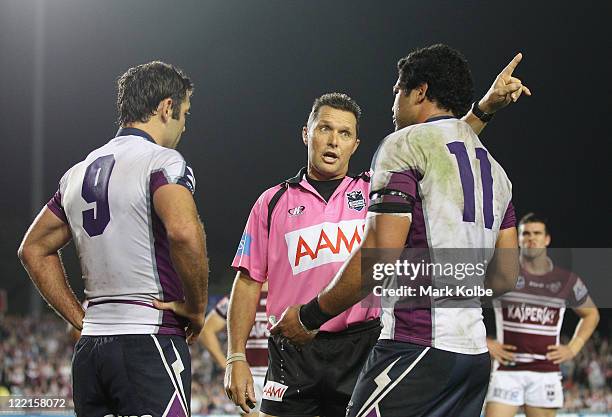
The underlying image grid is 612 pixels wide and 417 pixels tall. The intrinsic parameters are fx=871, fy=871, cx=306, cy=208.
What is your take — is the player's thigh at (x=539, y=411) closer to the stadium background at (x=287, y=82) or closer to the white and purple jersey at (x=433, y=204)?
the white and purple jersey at (x=433, y=204)

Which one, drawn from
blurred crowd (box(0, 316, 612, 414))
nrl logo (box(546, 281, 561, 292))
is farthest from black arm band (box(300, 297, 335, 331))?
blurred crowd (box(0, 316, 612, 414))

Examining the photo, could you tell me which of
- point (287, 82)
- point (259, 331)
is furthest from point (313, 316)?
point (287, 82)

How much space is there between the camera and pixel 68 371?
1609cm

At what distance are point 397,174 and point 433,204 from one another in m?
0.16

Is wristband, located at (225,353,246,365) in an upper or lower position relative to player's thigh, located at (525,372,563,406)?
upper

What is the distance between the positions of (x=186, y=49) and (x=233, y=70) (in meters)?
1.52

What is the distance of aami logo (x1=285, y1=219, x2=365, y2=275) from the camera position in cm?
397

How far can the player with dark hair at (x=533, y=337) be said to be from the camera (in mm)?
7625

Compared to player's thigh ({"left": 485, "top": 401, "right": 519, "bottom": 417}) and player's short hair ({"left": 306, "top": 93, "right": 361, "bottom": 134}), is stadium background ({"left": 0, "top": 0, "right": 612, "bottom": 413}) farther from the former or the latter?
player's short hair ({"left": 306, "top": 93, "right": 361, "bottom": 134})

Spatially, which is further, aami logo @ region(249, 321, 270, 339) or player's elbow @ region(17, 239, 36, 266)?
aami logo @ region(249, 321, 270, 339)

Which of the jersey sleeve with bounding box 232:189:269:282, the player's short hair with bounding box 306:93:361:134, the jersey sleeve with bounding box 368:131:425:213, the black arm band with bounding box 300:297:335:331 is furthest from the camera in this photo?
the player's short hair with bounding box 306:93:361:134

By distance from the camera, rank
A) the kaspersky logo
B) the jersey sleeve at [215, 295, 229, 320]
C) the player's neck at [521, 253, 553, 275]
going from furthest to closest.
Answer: the jersey sleeve at [215, 295, 229, 320]
the player's neck at [521, 253, 553, 275]
the kaspersky logo

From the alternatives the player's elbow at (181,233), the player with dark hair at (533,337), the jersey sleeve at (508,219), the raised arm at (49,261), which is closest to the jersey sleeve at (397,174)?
the jersey sleeve at (508,219)

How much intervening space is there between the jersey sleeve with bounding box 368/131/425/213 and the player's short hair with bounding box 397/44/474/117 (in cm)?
24
